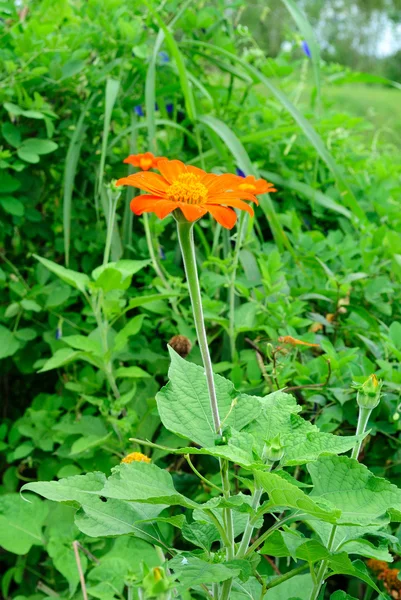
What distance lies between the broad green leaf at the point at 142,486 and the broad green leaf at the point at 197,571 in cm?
6

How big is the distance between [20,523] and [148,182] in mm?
711

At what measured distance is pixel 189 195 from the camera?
0.64 m

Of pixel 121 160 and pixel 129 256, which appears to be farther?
pixel 121 160

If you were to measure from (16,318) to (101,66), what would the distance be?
635 mm

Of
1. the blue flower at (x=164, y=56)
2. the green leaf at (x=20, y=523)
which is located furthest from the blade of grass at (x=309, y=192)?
the green leaf at (x=20, y=523)

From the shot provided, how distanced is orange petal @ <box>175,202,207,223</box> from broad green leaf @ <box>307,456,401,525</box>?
10.4 inches

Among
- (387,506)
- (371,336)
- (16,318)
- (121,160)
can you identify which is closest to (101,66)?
(121,160)

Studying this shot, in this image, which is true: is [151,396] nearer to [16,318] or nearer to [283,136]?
[16,318]

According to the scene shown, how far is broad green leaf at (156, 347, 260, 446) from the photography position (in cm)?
66

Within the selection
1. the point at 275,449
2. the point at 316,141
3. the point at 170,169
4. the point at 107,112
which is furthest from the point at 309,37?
the point at 275,449

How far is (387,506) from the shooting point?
0.61 meters

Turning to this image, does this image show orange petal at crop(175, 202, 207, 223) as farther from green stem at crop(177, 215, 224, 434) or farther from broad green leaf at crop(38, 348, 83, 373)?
broad green leaf at crop(38, 348, 83, 373)

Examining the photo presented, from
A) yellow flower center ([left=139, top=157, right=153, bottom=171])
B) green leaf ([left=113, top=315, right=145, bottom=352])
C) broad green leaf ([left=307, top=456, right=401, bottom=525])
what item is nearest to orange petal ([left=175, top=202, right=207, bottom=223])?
broad green leaf ([left=307, top=456, right=401, bottom=525])

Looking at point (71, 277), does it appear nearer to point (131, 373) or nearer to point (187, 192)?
point (131, 373)
